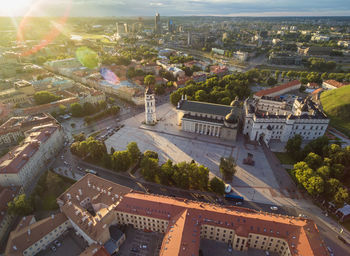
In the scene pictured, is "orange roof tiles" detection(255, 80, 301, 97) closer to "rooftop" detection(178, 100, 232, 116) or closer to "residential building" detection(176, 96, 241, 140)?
"residential building" detection(176, 96, 241, 140)

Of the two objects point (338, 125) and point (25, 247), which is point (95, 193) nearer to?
point (25, 247)

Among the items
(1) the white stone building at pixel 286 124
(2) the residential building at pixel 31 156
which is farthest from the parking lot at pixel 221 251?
(2) the residential building at pixel 31 156

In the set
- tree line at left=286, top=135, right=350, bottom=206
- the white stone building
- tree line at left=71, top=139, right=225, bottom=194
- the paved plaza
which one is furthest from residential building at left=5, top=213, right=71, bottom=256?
the white stone building

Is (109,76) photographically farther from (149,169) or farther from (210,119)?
(149,169)

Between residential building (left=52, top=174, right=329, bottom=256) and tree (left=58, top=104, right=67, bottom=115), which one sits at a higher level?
residential building (left=52, top=174, right=329, bottom=256)

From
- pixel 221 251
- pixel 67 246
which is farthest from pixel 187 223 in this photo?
pixel 67 246
